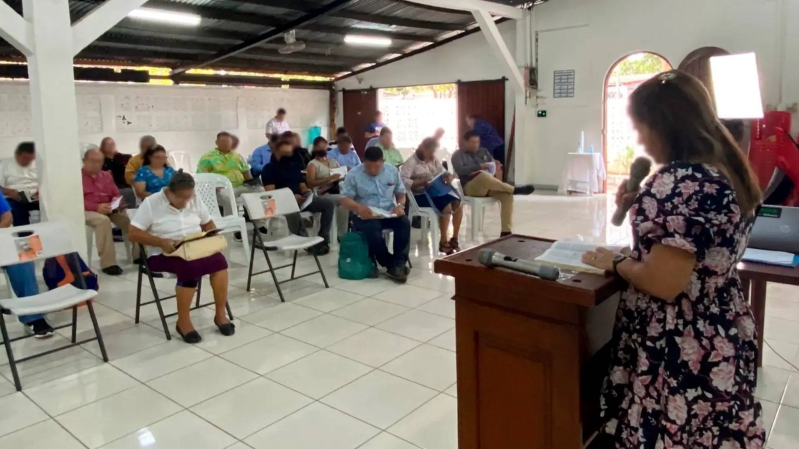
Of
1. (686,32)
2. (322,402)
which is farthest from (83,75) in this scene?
(686,32)

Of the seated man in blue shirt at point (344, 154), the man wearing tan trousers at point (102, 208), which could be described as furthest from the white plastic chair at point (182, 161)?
the man wearing tan trousers at point (102, 208)

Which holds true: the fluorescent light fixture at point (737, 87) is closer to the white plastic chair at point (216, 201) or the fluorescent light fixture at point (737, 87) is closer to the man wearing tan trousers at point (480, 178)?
the man wearing tan trousers at point (480, 178)

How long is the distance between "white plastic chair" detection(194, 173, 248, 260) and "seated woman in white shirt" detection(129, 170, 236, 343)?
53.8 inches

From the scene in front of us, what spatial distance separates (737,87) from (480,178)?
2283 millimetres

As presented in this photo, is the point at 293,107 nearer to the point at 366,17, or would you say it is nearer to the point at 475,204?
the point at 366,17

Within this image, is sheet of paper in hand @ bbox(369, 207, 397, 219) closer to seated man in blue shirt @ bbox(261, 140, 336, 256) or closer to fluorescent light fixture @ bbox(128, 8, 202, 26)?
seated man in blue shirt @ bbox(261, 140, 336, 256)

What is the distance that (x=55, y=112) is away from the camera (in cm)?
418

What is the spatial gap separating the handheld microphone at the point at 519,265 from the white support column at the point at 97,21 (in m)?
3.88

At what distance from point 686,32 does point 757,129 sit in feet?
8.01

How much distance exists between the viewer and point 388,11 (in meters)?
8.59

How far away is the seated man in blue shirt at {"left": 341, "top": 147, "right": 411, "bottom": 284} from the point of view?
4.66 metres

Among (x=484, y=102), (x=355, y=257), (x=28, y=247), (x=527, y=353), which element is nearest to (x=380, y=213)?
(x=355, y=257)

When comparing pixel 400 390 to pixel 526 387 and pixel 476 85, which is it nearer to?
pixel 526 387

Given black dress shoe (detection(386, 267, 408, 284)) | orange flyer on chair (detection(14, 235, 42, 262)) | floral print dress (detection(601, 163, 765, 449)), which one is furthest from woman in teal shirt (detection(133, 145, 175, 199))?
floral print dress (detection(601, 163, 765, 449))
